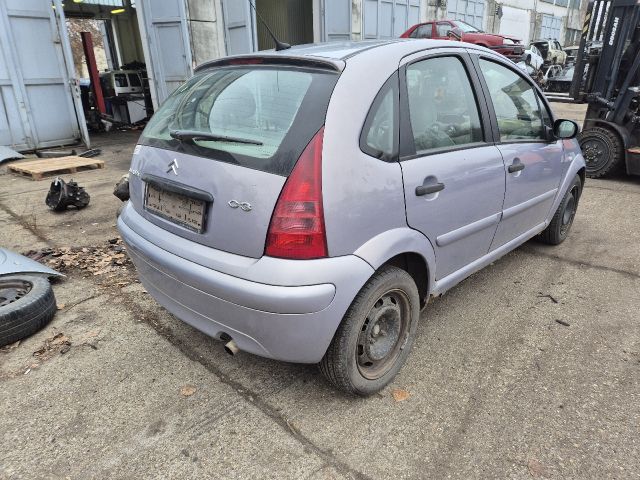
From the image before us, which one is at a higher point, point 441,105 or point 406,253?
point 441,105

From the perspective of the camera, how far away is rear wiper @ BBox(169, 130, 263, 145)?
2.04m

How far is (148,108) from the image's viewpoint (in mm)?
13180

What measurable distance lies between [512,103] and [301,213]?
2.13 m

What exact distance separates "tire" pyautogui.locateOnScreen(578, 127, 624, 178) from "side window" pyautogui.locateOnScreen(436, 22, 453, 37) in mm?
9462

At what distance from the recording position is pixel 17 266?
3199 mm

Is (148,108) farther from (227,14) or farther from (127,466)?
(127,466)

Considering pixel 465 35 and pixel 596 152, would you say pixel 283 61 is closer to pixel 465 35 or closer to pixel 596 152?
pixel 596 152

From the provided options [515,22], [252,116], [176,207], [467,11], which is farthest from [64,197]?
[515,22]

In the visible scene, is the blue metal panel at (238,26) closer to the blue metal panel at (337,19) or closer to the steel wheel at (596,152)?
the blue metal panel at (337,19)

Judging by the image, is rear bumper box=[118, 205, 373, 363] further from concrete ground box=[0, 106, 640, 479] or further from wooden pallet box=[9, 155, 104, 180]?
wooden pallet box=[9, 155, 104, 180]

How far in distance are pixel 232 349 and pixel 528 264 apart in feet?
9.45

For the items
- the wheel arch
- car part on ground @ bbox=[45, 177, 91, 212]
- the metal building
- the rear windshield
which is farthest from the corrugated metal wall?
the wheel arch

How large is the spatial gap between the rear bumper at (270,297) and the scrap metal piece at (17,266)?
5.29 ft

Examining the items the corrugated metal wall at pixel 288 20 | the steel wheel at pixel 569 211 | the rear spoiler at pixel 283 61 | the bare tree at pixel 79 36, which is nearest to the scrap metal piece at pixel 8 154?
the rear spoiler at pixel 283 61
